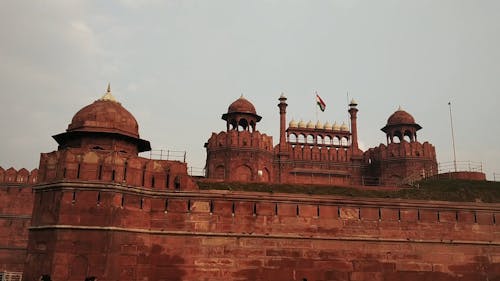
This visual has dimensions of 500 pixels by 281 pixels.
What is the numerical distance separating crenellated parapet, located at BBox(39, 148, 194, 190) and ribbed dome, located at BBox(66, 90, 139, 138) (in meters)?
1.55

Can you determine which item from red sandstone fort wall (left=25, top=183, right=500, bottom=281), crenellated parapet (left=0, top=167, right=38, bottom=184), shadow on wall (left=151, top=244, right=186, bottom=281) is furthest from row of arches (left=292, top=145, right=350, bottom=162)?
crenellated parapet (left=0, top=167, right=38, bottom=184)

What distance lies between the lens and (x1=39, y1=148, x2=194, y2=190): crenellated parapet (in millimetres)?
16281

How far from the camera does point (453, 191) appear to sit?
20.3 meters

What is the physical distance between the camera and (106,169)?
1642 cm

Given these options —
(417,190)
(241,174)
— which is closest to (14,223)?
(241,174)

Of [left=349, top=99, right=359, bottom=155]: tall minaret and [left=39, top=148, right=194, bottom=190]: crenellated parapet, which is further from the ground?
[left=349, top=99, right=359, bottom=155]: tall minaret

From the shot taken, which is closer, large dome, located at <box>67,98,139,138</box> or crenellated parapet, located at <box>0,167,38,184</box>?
large dome, located at <box>67,98,139,138</box>

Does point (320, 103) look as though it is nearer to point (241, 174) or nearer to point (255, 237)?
point (241, 174)

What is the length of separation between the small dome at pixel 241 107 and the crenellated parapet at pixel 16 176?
508 inches

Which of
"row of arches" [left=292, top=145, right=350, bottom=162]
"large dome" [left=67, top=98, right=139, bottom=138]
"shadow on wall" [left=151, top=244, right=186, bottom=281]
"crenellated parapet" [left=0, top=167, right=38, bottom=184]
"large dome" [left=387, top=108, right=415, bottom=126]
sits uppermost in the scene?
"large dome" [left=387, top=108, right=415, bottom=126]

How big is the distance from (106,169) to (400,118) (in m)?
21.7

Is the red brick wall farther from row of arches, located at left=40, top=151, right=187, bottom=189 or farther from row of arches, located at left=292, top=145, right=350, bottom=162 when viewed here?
row of arches, located at left=292, top=145, right=350, bottom=162

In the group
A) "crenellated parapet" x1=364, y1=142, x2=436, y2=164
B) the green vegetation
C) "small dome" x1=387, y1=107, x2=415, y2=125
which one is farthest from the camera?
"small dome" x1=387, y1=107, x2=415, y2=125

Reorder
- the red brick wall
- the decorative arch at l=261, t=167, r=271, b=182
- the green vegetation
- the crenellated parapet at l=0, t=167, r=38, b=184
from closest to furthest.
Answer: the green vegetation, the red brick wall, the crenellated parapet at l=0, t=167, r=38, b=184, the decorative arch at l=261, t=167, r=271, b=182
